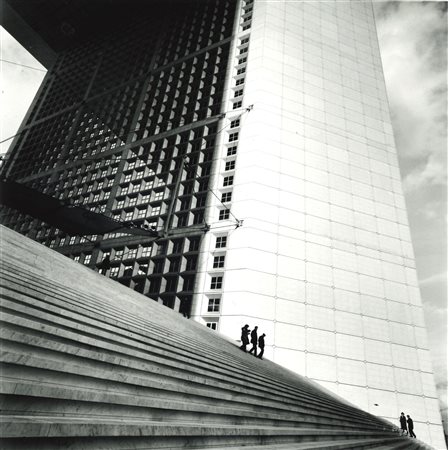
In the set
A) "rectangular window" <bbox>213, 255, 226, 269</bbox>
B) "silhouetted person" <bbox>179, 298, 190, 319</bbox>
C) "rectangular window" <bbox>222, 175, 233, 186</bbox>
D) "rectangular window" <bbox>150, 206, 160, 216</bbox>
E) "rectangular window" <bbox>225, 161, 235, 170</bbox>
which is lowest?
"silhouetted person" <bbox>179, 298, 190, 319</bbox>

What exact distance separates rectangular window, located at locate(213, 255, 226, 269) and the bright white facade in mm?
180

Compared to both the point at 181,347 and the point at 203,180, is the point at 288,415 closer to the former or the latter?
the point at 181,347

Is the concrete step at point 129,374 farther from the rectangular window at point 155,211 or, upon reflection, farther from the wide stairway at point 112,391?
the rectangular window at point 155,211

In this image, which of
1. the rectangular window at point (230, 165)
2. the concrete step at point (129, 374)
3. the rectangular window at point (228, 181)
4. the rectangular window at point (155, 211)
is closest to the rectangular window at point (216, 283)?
the rectangular window at point (228, 181)

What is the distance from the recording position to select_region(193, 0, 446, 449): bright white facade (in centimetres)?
2262

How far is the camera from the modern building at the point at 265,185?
76.5ft

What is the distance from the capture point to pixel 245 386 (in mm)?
7848

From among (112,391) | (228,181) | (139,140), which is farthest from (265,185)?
(112,391)

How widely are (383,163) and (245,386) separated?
3149 centimetres

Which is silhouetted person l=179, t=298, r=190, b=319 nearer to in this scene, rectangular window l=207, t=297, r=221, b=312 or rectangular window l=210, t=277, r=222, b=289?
rectangular window l=207, t=297, r=221, b=312

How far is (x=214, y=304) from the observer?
78.3ft

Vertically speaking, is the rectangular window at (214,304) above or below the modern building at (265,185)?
below

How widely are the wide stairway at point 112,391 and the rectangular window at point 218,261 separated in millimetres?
16608

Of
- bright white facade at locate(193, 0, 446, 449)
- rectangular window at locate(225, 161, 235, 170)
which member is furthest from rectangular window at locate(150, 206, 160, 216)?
rectangular window at locate(225, 161, 235, 170)
